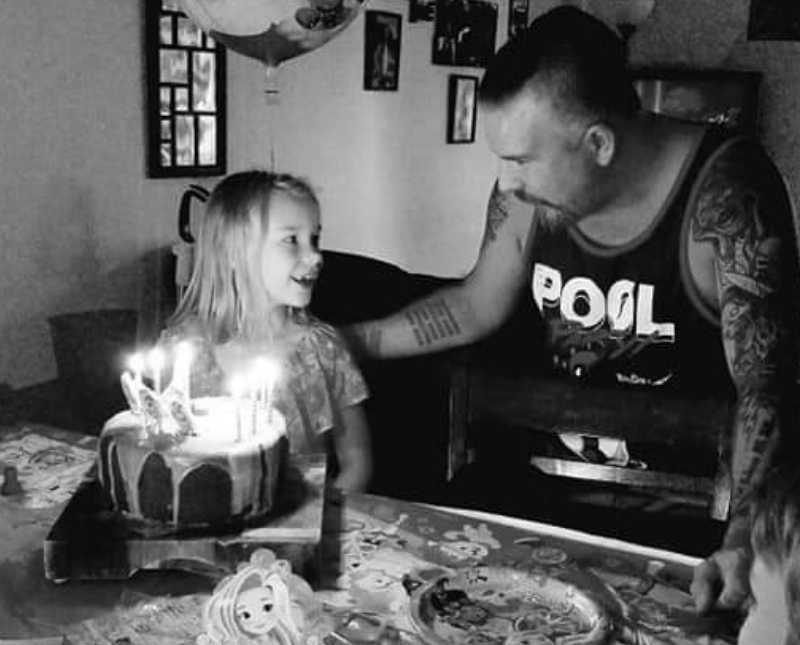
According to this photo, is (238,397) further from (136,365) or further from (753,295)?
(753,295)

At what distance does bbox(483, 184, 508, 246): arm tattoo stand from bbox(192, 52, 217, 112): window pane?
19.1 inches

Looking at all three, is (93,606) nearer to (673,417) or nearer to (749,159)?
(673,417)

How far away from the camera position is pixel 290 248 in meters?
1.37

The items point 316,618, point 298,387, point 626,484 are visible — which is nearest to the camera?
point 316,618

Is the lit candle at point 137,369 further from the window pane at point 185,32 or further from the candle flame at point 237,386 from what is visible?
the window pane at point 185,32

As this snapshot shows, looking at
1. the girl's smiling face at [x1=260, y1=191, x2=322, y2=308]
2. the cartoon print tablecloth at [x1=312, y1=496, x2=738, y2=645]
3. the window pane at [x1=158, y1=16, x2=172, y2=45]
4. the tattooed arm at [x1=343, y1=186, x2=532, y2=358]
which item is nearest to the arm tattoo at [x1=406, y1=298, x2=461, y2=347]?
the tattooed arm at [x1=343, y1=186, x2=532, y2=358]

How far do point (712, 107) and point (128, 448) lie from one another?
3431mm

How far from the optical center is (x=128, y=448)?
1.12 metres

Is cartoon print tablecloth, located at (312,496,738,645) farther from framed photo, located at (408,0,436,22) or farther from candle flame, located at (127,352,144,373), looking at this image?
framed photo, located at (408,0,436,22)

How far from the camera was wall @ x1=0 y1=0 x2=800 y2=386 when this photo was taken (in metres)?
1.67

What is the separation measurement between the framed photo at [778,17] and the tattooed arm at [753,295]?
1.98 ft

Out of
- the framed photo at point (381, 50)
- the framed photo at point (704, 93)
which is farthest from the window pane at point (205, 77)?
the framed photo at point (704, 93)

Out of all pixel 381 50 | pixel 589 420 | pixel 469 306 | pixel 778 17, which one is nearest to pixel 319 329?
pixel 469 306

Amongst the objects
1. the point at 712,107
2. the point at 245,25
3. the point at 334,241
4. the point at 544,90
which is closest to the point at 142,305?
the point at 334,241
